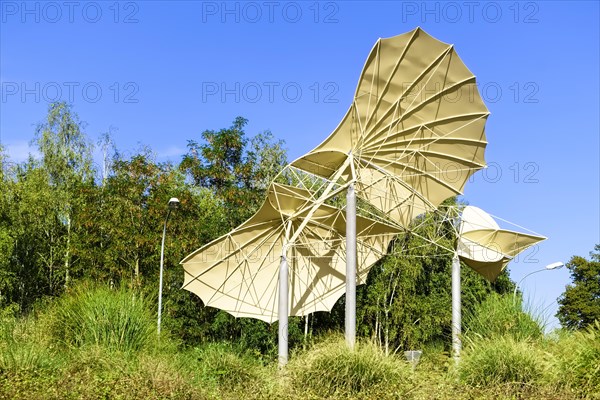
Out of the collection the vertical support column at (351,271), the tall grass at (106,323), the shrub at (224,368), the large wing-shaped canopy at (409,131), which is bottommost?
the shrub at (224,368)

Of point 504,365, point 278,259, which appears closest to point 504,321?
point 504,365

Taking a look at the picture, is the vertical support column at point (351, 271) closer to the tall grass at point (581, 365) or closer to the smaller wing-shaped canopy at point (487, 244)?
the smaller wing-shaped canopy at point (487, 244)

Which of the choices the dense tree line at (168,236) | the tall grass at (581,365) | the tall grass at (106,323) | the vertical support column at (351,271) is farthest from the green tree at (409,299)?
the tall grass at (581,365)

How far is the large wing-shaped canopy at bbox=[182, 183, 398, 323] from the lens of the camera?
22.2 metres

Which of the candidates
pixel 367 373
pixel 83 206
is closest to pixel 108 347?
pixel 367 373

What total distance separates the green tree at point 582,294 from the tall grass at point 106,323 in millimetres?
36200

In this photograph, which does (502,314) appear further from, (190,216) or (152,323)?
(190,216)

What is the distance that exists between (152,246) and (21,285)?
9.85 m

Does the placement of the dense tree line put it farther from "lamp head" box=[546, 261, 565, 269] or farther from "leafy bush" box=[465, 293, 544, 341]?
"leafy bush" box=[465, 293, 544, 341]

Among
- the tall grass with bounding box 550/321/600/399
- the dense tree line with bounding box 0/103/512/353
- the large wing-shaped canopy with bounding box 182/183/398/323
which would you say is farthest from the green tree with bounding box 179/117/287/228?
the tall grass with bounding box 550/321/600/399

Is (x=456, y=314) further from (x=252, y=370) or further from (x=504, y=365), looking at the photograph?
(x=252, y=370)

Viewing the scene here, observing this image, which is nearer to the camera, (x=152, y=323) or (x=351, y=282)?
(x=152, y=323)

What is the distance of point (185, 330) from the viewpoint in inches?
1251

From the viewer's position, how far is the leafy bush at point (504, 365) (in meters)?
13.5
